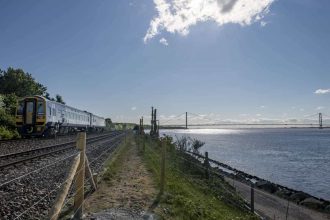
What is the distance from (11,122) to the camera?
107ft

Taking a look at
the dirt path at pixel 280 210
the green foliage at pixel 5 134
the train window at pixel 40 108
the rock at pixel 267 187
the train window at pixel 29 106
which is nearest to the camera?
the dirt path at pixel 280 210

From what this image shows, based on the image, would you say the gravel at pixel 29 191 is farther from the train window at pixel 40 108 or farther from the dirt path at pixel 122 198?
the train window at pixel 40 108

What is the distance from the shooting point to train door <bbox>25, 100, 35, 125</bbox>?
95.2ft

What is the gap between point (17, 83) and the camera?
65.2 metres

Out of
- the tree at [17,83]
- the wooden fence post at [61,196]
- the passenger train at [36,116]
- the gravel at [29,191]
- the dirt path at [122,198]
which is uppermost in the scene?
the tree at [17,83]

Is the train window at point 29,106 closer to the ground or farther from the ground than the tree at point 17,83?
closer to the ground

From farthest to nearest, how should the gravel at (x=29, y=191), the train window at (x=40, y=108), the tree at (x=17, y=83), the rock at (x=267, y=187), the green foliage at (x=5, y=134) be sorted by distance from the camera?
the tree at (x=17, y=83), the train window at (x=40, y=108), the green foliage at (x=5, y=134), the rock at (x=267, y=187), the gravel at (x=29, y=191)

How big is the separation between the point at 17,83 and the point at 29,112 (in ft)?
131

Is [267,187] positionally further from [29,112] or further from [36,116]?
[29,112]

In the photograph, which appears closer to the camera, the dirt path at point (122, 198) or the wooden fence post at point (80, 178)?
the wooden fence post at point (80, 178)

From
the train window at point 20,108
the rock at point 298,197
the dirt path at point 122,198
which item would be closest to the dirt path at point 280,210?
the rock at point 298,197

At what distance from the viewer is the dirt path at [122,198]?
22.8 ft

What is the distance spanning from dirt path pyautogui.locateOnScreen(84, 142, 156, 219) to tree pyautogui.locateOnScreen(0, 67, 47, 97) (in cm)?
5927

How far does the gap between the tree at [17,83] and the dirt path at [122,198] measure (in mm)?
59265
